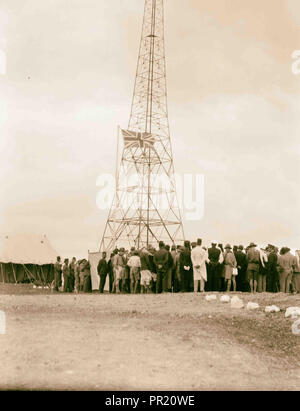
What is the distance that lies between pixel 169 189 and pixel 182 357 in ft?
75.5

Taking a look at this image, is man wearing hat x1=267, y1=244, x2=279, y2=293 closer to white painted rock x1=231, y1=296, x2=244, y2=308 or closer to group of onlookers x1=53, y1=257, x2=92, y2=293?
white painted rock x1=231, y1=296, x2=244, y2=308

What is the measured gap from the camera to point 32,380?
9.11m

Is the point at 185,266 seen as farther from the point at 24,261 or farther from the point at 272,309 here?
the point at 24,261

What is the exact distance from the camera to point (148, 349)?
1021 cm

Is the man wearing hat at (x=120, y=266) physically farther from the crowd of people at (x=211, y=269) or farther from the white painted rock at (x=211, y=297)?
the white painted rock at (x=211, y=297)

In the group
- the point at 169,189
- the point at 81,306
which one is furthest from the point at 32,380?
the point at 169,189

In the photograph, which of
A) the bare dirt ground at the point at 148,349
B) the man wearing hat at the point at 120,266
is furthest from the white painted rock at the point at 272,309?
the man wearing hat at the point at 120,266

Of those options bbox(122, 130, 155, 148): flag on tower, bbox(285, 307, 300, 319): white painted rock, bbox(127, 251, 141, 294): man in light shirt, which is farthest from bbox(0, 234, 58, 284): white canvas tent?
bbox(285, 307, 300, 319): white painted rock

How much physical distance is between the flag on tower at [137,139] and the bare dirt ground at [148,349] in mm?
19719

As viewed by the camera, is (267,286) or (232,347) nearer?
(232,347)

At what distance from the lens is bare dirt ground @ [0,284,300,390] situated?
30.3 ft

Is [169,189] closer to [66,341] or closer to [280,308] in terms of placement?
[280,308]

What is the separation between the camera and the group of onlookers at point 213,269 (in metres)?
17.7
